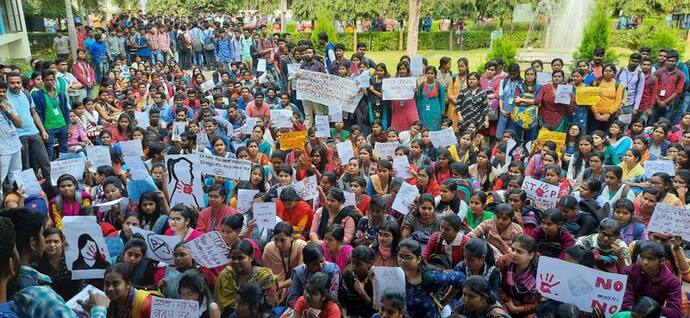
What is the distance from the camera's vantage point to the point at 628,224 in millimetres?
5281

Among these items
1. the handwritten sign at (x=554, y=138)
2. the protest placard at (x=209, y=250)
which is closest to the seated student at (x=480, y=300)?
the protest placard at (x=209, y=250)

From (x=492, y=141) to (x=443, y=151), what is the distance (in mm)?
2975

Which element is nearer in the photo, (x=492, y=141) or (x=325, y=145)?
(x=325, y=145)

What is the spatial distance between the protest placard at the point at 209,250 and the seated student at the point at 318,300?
2.87 ft

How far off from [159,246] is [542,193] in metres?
3.84

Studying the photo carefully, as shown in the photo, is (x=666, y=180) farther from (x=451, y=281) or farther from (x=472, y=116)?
(x=472, y=116)

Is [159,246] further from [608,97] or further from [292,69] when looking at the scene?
[608,97]

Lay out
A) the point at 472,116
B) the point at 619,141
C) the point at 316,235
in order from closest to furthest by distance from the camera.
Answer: the point at 316,235 < the point at 619,141 < the point at 472,116

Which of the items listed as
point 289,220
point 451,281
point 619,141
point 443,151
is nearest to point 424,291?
point 451,281

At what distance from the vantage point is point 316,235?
571 cm

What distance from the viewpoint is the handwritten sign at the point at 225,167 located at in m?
6.70

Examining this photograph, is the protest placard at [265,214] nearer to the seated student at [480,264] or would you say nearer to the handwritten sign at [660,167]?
the seated student at [480,264]

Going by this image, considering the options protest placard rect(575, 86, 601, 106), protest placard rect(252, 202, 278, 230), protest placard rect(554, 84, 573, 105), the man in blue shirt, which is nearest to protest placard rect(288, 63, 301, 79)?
the man in blue shirt

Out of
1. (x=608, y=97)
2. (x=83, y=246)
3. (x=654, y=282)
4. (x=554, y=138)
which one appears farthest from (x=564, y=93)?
(x=83, y=246)
